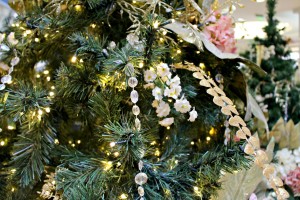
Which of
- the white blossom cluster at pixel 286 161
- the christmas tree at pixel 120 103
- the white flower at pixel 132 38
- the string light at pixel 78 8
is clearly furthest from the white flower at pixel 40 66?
the white blossom cluster at pixel 286 161

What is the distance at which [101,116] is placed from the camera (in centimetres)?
49

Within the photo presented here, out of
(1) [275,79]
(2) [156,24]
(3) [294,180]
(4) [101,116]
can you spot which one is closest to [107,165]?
(4) [101,116]

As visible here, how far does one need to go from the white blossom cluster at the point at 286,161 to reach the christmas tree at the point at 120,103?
0.61ft

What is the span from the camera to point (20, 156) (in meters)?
0.52

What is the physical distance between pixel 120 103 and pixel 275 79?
20.3 inches

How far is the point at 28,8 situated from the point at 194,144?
0.39 metres

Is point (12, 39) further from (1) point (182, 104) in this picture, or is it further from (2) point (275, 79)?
(2) point (275, 79)

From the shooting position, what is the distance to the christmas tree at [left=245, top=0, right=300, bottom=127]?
0.90m

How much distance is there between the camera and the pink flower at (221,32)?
612mm

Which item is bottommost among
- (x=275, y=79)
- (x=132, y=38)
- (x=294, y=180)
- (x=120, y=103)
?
(x=294, y=180)

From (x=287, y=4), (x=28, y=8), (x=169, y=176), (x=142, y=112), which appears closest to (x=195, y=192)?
(x=169, y=176)

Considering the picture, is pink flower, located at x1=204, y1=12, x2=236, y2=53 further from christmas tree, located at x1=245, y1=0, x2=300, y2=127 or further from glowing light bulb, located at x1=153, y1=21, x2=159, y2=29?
christmas tree, located at x1=245, y1=0, x2=300, y2=127

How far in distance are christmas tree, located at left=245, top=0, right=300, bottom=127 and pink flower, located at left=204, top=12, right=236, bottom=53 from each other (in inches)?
11.7

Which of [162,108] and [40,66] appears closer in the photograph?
[162,108]
